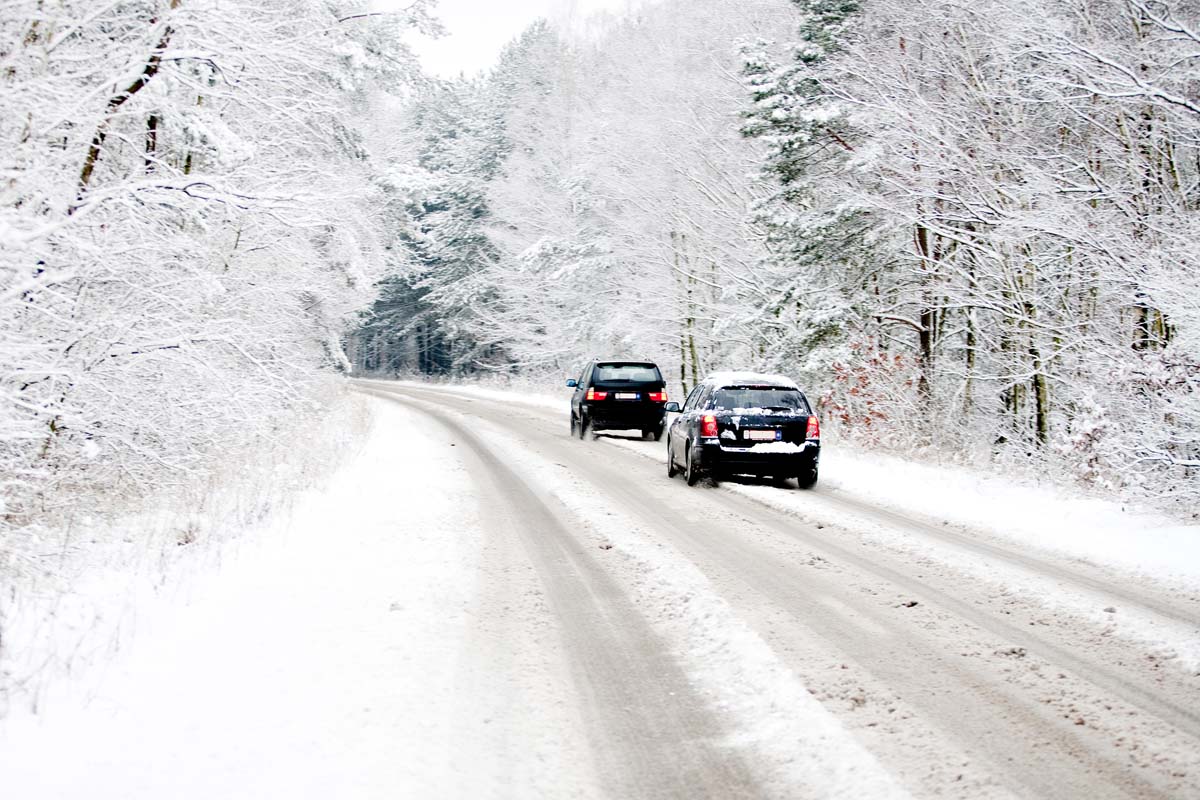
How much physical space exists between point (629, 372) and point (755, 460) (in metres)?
8.71

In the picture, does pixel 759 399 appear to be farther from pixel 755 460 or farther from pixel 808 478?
pixel 808 478

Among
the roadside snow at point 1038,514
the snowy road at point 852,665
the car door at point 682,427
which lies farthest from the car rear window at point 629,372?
the snowy road at point 852,665

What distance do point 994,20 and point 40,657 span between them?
17081 mm

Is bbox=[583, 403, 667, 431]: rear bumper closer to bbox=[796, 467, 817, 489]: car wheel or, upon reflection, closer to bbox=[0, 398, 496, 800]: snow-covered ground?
bbox=[796, 467, 817, 489]: car wheel

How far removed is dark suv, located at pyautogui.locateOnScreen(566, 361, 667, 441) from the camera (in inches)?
833

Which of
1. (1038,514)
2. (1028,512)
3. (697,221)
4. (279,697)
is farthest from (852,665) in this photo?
(697,221)

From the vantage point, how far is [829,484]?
45.4ft

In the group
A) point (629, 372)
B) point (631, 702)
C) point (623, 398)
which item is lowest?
point (631, 702)

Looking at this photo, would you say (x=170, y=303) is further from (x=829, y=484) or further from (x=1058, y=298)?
(x=1058, y=298)

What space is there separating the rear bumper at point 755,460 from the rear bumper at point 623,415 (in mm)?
8062

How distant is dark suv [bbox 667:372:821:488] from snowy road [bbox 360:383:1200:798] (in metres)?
3.21

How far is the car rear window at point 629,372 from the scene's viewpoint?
69.9 ft

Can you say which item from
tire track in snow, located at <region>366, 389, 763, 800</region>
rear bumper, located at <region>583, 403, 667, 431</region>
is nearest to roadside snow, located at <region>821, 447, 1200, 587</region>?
tire track in snow, located at <region>366, 389, 763, 800</region>

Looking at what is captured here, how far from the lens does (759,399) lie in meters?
13.4
